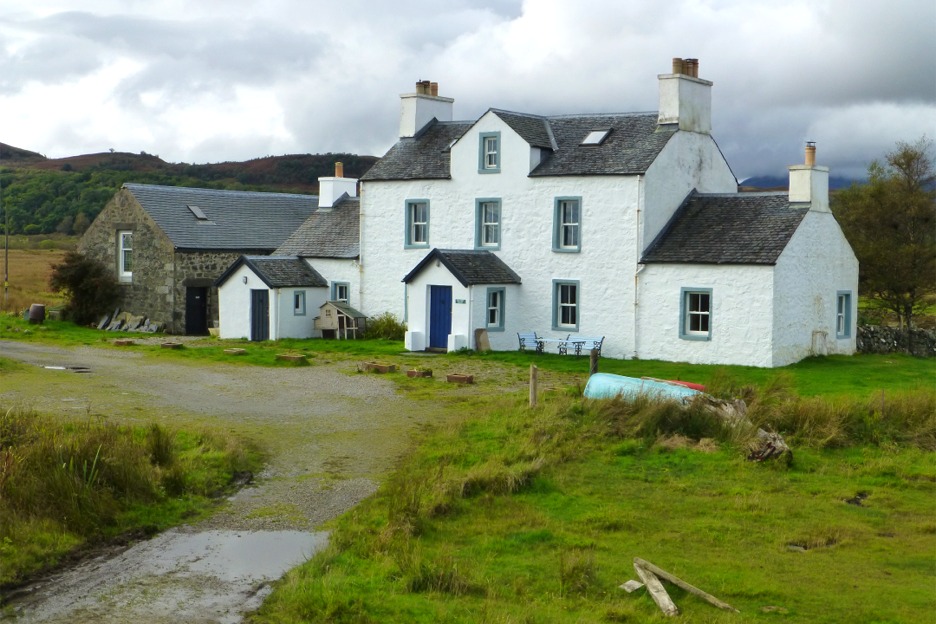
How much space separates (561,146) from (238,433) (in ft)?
60.3

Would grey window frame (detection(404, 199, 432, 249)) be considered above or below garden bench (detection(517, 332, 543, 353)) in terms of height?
above

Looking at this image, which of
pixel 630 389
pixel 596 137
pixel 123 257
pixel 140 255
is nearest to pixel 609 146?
pixel 596 137

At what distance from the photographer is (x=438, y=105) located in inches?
1543

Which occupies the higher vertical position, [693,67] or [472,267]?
[693,67]

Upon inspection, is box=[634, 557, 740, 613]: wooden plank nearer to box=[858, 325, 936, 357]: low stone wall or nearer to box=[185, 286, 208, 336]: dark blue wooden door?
box=[858, 325, 936, 357]: low stone wall

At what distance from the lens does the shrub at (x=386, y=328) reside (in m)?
36.0

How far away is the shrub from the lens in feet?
118

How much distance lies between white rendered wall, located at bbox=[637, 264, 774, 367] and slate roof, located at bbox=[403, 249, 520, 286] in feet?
14.6

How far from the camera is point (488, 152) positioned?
34.6m

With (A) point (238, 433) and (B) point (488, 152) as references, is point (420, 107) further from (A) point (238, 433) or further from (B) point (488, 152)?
(A) point (238, 433)


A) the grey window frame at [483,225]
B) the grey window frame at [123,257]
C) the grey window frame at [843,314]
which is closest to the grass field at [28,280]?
the grey window frame at [123,257]

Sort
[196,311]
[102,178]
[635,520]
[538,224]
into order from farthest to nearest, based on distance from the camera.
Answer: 1. [102,178]
2. [196,311]
3. [538,224]
4. [635,520]

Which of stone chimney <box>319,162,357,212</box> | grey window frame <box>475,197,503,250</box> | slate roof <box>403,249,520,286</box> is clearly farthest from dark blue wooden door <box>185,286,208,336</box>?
grey window frame <box>475,197,503,250</box>

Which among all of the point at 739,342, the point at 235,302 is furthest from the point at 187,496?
the point at 235,302
